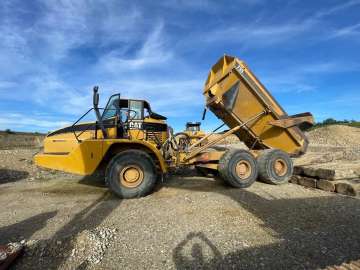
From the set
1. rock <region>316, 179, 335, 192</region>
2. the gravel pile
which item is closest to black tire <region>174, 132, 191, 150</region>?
rock <region>316, 179, 335, 192</region>

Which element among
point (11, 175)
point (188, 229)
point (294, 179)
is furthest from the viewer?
point (11, 175)

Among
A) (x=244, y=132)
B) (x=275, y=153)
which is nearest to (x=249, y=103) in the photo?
(x=244, y=132)

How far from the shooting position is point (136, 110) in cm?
738

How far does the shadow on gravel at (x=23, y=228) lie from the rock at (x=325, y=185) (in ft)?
19.5

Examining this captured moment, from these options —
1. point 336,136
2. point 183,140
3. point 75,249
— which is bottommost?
point 75,249

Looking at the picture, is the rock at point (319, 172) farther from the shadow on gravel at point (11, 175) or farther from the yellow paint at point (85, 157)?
the shadow on gravel at point (11, 175)

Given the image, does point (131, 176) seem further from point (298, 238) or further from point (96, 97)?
point (298, 238)

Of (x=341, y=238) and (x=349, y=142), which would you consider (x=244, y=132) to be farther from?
(x=349, y=142)

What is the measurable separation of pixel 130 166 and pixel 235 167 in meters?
2.59

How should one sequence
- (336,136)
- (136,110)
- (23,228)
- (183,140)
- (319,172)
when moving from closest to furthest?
(23,228) → (319,172) → (136,110) → (183,140) → (336,136)

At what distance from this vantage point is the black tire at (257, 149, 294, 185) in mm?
7320

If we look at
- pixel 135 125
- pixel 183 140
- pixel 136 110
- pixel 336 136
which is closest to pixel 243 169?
pixel 183 140

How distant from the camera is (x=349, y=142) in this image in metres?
20.8

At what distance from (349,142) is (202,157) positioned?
1804 cm
